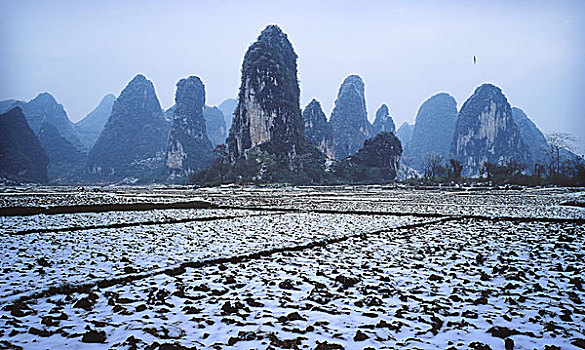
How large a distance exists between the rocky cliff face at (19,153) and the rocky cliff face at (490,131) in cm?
16440

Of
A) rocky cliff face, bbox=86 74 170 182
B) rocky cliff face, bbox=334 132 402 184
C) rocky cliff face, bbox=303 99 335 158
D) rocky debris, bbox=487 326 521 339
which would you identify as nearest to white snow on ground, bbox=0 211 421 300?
rocky debris, bbox=487 326 521 339

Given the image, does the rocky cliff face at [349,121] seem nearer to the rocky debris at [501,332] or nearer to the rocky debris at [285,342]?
the rocky debris at [501,332]

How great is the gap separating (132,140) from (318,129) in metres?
94.0

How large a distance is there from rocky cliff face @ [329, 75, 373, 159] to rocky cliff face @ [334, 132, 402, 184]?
61.0 metres

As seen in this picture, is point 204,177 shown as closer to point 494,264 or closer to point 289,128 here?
point 289,128

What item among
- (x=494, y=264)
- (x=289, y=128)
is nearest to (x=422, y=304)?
(x=494, y=264)

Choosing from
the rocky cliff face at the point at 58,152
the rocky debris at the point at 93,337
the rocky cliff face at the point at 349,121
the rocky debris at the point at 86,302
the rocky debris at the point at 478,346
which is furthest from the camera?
the rocky cliff face at the point at 58,152

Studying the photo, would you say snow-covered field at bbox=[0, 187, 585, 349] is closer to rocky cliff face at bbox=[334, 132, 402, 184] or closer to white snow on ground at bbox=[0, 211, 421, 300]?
white snow on ground at bbox=[0, 211, 421, 300]

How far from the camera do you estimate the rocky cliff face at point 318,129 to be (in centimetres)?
14350

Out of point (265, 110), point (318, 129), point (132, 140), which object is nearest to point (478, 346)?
point (265, 110)

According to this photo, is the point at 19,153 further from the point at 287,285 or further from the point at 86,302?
the point at 287,285

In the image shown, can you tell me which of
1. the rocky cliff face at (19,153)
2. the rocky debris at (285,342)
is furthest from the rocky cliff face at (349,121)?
the rocky debris at (285,342)

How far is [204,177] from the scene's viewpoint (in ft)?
288

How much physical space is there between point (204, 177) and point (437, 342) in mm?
87195
